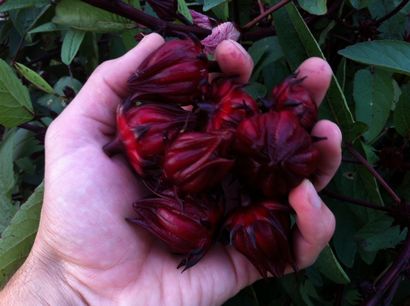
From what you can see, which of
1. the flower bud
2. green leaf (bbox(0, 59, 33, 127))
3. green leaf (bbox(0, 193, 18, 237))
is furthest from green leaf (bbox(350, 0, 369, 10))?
green leaf (bbox(0, 193, 18, 237))

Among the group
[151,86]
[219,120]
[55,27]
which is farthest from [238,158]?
[55,27]

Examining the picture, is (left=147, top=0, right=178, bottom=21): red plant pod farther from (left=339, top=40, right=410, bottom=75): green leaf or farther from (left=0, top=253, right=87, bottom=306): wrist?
(left=0, top=253, right=87, bottom=306): wrist

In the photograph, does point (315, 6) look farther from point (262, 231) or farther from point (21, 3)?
point (21, 3)

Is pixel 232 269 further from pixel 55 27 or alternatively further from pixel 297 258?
pixel 55 27

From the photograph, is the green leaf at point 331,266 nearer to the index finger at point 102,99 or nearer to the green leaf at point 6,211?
the index finger at point 102,99

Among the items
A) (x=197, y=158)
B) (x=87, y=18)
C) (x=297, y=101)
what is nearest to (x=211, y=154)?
(x=197, y=158)
